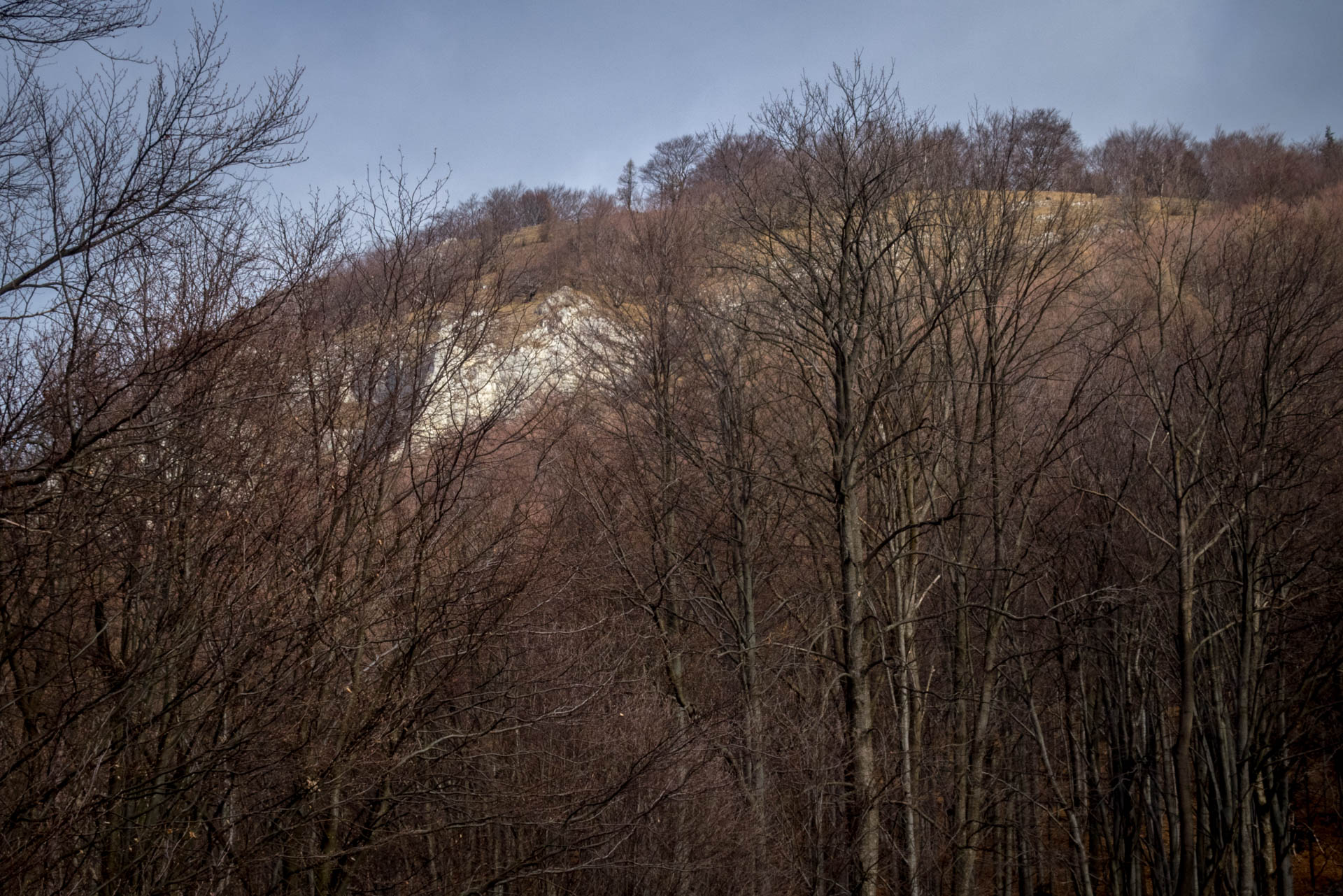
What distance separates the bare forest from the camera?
19.0 ft

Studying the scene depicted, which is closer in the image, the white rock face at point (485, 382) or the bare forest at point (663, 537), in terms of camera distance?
the bare forest at point (663, 537)

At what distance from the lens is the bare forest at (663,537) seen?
5777 millimetres

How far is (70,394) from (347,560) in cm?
350

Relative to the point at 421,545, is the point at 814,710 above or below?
below

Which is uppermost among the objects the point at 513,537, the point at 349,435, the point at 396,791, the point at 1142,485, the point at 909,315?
the point at 909,315

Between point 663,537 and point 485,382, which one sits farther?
point 663,537

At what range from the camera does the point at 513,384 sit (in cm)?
855

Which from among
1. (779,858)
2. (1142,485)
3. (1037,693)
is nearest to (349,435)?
(779,858)

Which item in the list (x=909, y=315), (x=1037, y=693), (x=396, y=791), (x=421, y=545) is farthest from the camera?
(x=1037, y=693)

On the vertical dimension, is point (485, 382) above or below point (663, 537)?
above

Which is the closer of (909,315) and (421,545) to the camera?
(421,545)

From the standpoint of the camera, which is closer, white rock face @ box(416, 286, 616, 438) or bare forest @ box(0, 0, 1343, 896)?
bare forest @ box(0, 0, 1343, 896)

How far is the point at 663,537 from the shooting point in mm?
13766

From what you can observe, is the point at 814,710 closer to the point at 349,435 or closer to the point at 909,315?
the point at 909,315
